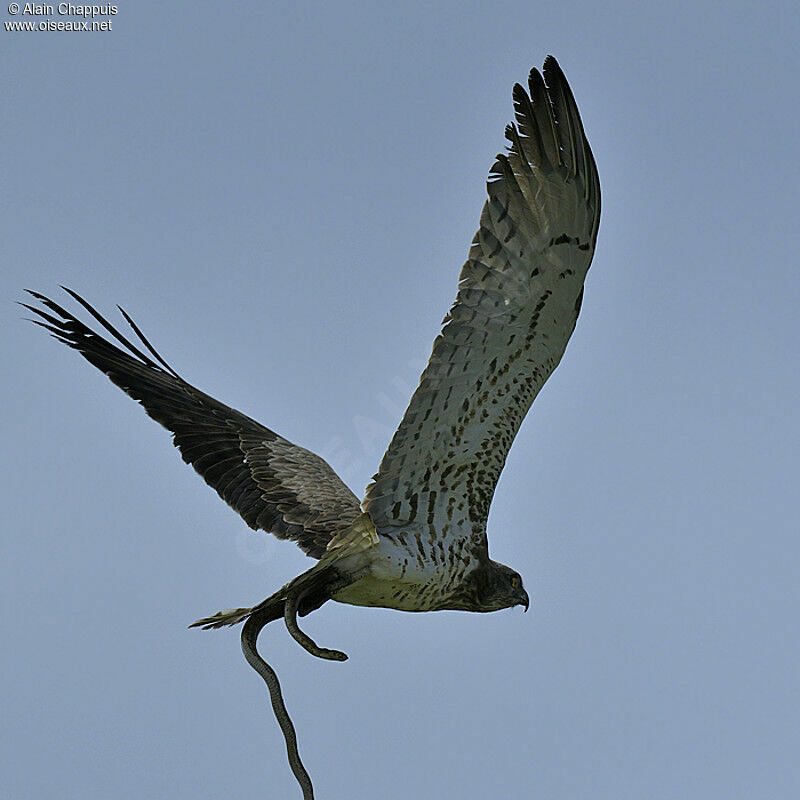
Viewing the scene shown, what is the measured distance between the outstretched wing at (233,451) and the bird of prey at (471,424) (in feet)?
0.09

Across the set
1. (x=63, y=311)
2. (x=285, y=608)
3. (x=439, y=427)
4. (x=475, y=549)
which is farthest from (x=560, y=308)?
(x=63, y=311)

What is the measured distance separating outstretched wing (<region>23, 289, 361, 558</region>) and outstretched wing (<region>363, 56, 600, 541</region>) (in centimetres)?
140

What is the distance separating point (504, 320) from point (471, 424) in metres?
0.81

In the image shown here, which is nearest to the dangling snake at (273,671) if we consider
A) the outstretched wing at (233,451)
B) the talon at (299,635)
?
the talon at (299,635)

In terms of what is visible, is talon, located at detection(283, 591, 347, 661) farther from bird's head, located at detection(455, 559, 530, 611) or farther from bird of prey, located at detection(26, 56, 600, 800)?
bird's head, located at detection(455, 559, 530, 611)

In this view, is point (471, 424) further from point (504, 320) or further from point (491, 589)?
point (491, 589)

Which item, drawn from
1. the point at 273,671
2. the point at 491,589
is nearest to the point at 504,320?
the point at 491,589

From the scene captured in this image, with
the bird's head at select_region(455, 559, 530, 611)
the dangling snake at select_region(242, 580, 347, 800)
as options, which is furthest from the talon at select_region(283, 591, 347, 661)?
the bird's head at select_region(455, 559, 530, 611)

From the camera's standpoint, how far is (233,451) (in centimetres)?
1203

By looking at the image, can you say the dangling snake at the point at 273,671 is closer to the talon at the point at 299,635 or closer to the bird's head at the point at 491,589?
the talon at the point at 299,635

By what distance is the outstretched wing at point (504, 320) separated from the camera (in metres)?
8.89

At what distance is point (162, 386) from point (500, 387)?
153 inches

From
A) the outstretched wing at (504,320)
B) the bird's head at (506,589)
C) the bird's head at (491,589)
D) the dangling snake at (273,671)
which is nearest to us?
the outstretched wing at (504,320)

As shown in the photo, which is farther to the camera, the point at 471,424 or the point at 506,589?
the point at 506,589
